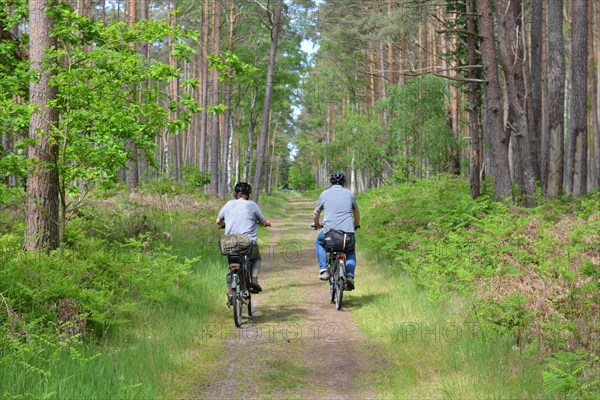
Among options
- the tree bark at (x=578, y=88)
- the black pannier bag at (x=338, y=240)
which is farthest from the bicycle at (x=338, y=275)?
the tree bark at (x=578, y=88)

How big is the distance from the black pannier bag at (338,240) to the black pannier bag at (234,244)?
1.67 metres

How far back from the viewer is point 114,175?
8.05m

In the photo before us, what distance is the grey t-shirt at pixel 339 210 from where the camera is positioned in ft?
30.9

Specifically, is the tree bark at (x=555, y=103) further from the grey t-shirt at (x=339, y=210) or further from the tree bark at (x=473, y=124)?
the grey t-shirt at (x=339, y=210)

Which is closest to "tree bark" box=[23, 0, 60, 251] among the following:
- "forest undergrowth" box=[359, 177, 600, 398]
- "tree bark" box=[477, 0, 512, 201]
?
"forest undergrowth" box=[359, 177, 600, 398]

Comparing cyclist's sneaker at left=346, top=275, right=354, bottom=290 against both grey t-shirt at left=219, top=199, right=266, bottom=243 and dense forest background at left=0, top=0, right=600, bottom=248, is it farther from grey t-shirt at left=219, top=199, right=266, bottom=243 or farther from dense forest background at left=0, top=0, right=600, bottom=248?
dense forest background at left=0, top=0, right=600, bottom=248

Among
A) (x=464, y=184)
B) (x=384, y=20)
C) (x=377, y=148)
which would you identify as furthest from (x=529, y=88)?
(x=377, y=148)

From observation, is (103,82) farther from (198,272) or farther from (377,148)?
(377,148)

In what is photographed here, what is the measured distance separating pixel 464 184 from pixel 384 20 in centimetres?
763

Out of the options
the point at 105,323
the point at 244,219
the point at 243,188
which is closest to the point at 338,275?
the point at 244,219

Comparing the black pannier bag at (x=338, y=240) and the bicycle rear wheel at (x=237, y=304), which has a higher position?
the black pannier bag at (x=338, y=240)

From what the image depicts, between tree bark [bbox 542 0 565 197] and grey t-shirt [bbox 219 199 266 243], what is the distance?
10757mm

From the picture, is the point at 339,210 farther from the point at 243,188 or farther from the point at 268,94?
the point at 268,94

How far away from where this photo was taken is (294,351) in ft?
22.3
